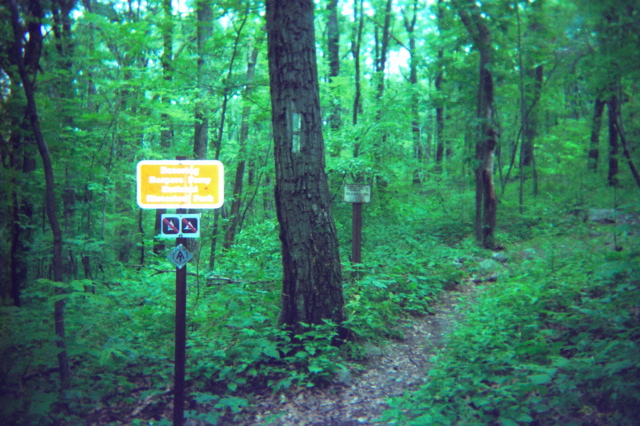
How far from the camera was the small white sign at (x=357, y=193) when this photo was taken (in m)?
7.08

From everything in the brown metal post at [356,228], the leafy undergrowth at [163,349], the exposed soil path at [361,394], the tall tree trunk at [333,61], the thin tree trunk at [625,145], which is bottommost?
the exposed soil path at [361,394]

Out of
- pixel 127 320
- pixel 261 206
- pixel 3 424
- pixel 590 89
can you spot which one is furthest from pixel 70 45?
pixel 261 206

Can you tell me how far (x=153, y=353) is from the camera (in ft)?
17.5

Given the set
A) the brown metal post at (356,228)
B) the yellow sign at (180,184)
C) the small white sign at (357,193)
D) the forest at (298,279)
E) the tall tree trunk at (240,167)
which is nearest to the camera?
the yellow sign at (180,184)

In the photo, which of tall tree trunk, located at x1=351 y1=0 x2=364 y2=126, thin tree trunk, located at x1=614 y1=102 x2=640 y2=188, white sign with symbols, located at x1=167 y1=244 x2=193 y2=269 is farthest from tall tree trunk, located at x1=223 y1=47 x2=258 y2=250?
thin tree trunk, located at x1=614 y1=102 x2=640 y2=188

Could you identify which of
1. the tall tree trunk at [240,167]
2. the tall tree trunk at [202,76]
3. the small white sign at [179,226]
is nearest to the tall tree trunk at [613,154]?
the tall tree trunk at [240,167]

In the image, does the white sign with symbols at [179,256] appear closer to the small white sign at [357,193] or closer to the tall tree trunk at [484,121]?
the small white sign at [357,193]

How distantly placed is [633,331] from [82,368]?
5.51 m

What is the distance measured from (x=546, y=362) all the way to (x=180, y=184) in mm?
3768

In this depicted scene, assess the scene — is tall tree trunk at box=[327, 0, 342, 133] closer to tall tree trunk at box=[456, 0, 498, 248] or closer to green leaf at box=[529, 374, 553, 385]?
tall tree trunk at box=[456, 0, 498, 248]

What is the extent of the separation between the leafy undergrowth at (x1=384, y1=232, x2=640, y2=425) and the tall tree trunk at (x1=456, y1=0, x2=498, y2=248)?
18.2 ft

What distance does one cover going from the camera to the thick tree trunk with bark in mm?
5379

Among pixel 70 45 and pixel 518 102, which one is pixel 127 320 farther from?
pixel 518 102

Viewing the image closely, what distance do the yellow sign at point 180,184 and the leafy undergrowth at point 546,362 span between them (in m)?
2.42
